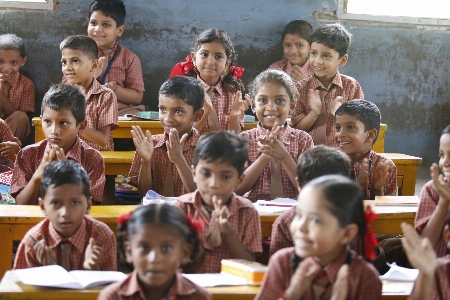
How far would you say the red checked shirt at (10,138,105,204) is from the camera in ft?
10.7

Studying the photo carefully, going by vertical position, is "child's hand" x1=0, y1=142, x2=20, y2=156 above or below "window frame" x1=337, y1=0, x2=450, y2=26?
below

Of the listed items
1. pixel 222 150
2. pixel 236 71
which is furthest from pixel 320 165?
pixel 236 71

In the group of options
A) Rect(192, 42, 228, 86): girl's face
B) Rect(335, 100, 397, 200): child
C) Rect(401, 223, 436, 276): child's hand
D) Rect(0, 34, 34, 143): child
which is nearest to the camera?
Rect(401, 223, 436, 276): child's hand

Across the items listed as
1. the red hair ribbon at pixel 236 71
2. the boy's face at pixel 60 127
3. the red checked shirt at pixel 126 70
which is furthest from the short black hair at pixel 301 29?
the boy's face at pixel 60 127

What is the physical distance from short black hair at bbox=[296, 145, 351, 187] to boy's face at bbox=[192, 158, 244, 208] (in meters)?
0.26

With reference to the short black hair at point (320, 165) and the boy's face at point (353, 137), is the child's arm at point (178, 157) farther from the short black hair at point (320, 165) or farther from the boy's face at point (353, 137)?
the boy's face at point (353, 137)

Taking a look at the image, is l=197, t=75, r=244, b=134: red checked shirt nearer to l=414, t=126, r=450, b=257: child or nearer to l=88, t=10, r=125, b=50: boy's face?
l=88, t=10, r=125, b=50: boy's face

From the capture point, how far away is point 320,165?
265cm

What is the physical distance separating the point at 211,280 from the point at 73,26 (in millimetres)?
4169

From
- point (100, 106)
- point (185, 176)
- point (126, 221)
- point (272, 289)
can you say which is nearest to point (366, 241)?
point (272, 289)

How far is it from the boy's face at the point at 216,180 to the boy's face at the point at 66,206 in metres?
0.44

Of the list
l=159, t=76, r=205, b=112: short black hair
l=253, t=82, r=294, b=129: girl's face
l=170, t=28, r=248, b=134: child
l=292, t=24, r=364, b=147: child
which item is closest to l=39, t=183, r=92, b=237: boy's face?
l=159, t=76, r=205, b=112: short black hair

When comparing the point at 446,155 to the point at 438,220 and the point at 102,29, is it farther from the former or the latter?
the point at 102,29

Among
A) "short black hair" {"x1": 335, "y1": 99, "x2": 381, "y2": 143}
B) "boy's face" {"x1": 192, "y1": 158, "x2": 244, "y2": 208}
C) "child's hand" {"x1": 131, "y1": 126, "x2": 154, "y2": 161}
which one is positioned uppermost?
"short black hair" {"x1": 335, "y1": 99, "x2": 381, "y2": 143}
